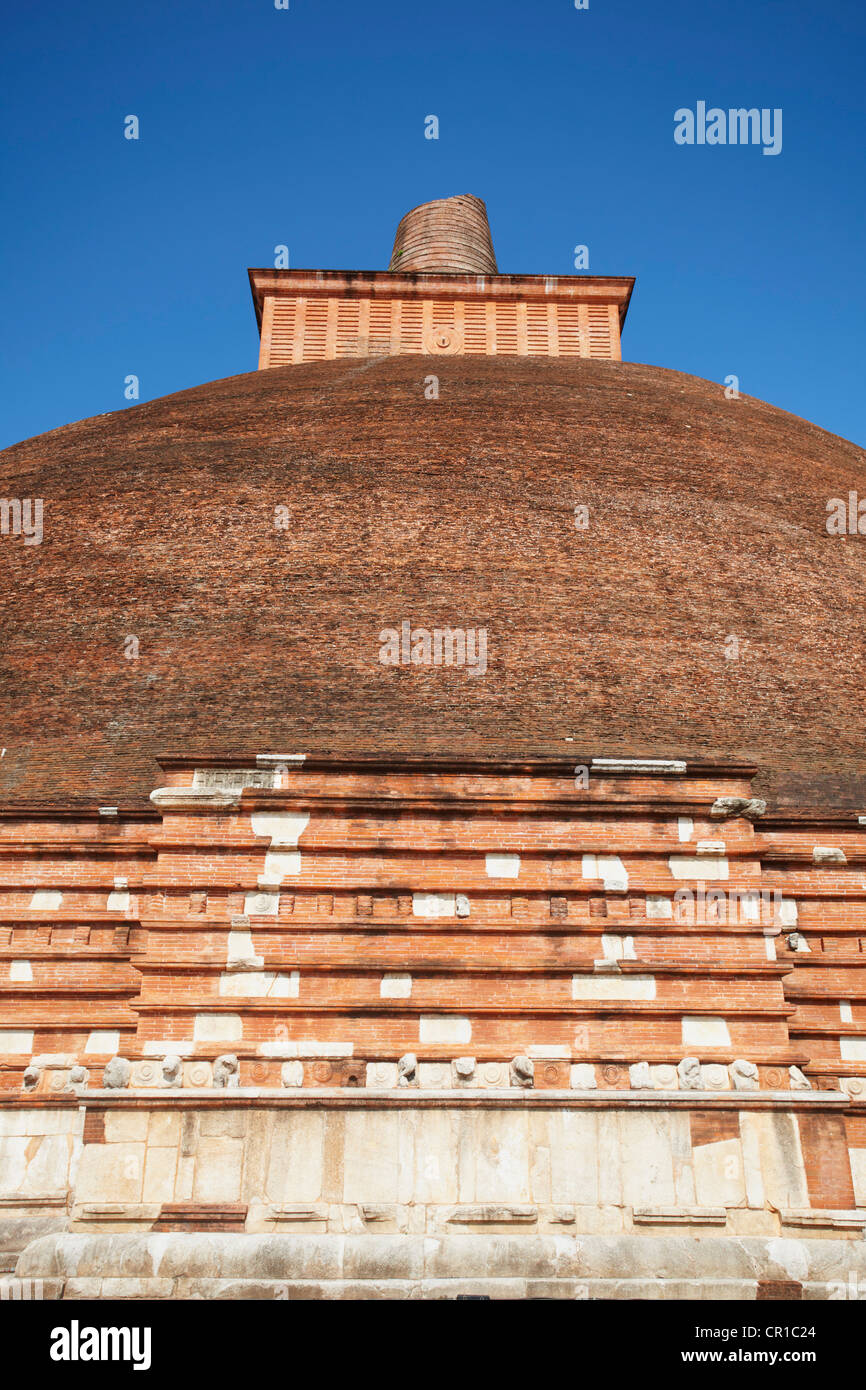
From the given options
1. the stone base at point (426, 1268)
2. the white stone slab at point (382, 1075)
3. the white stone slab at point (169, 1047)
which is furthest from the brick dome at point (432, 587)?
the stone base at point (426, 1268)

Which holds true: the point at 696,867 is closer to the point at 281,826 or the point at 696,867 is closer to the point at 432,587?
the point at 281,826

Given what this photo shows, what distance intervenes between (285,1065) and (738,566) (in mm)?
8018

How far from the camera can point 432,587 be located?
11742 millimetres

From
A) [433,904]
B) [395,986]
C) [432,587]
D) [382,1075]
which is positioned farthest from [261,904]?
[432,587]

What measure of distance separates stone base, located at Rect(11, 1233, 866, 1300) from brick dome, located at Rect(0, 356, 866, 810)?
3.54 meters

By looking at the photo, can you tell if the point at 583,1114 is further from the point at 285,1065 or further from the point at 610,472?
the point at 610,472

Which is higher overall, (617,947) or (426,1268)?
(617,947)

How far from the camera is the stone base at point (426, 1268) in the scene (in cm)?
698

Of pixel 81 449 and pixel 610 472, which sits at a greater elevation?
pixel 81 449

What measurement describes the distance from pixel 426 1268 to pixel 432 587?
681 centimetres

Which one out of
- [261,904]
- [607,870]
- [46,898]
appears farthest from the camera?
[46,898]

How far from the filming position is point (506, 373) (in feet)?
56.6


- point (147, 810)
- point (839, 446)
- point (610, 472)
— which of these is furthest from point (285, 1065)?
point (839, 446)

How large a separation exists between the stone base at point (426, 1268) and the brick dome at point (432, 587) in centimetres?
354
